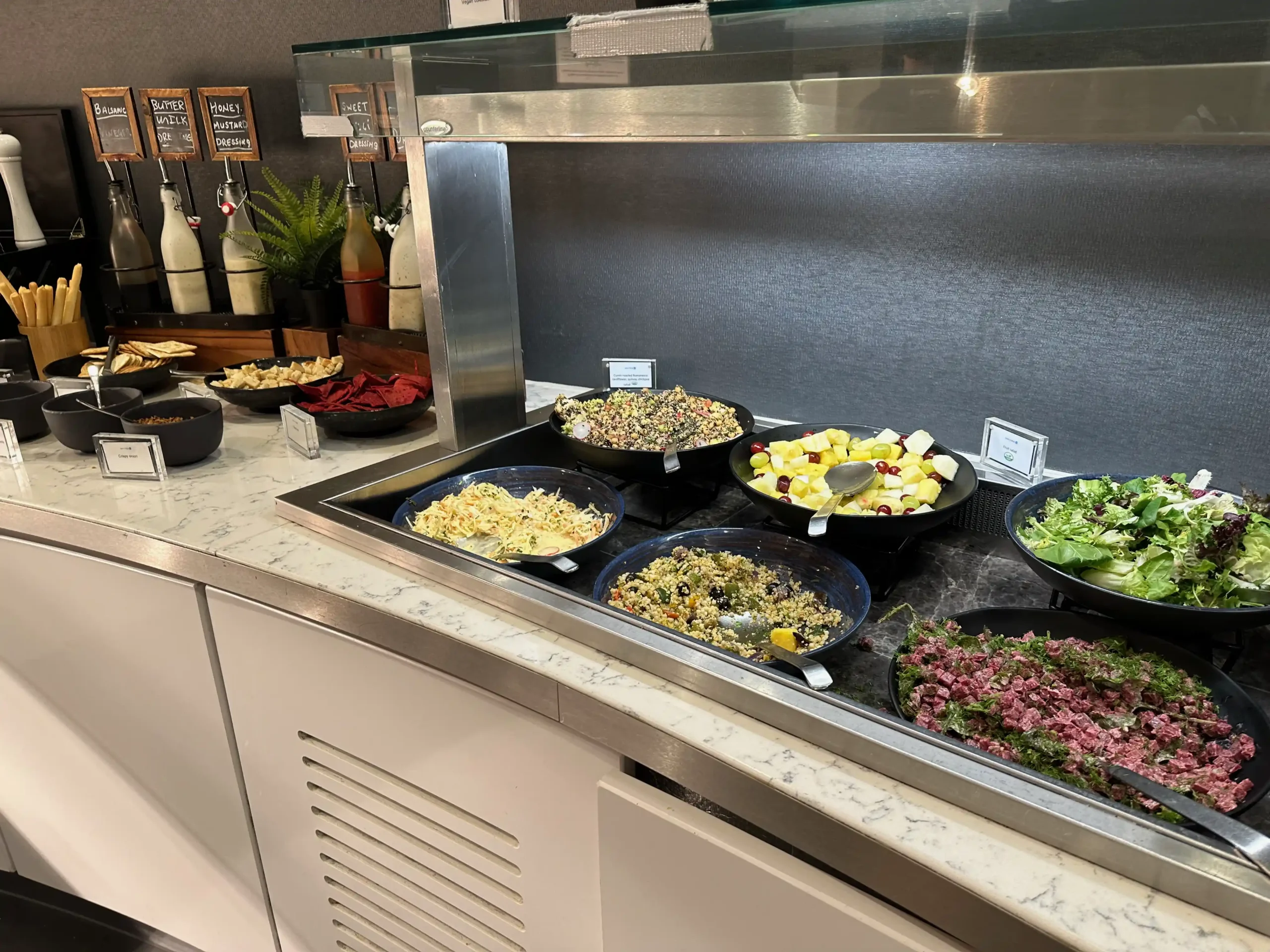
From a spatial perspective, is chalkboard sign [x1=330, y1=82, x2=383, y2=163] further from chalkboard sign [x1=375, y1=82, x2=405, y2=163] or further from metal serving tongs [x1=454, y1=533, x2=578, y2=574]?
metal serving tongs [x1=454, y1=533, x2=578, y2=574]

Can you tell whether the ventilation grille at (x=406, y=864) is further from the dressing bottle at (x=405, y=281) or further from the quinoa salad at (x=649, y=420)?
the dressing bottle at (x=405, y=281)

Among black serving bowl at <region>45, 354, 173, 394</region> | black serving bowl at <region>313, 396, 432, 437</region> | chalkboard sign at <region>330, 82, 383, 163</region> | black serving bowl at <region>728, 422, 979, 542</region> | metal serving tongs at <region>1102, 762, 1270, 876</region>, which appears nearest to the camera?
metal serving tongs at <region>1102, 762, 1270, 876</region>

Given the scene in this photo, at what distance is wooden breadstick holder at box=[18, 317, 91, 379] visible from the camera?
6.72 feet

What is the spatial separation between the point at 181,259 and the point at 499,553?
1.45 meters

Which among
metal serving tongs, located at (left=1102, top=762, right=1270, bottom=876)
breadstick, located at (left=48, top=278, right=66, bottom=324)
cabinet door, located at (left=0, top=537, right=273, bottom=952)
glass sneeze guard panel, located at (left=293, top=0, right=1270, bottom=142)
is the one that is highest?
glass sneeze guard panel, located at (left=293, top=0, right=1270, bottom=142)

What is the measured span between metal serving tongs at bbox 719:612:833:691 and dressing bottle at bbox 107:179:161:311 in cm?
191

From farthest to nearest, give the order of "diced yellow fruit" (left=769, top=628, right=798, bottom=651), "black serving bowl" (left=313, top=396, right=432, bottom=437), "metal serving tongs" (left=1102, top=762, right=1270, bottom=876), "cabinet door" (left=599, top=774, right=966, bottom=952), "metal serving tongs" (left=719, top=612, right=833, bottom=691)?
1. "black serving bowl" (left=313, top=396, right=432, bottom=437)
2. "diced yellow fruit" (left=769, top=628, right=798, bottom=651)
3. "metal serving tongs" (left=719, top=612, right=833, bottom=691)
4. "cabinet door" (left=599, top=774, right=966, bottom=952)
5. "metal serving tongs" (left=1102, top=762, right=1270, bottom=876)

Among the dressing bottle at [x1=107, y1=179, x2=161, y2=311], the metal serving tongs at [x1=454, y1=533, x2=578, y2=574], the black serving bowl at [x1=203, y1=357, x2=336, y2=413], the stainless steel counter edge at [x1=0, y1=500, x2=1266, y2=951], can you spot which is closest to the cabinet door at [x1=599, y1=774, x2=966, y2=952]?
the stainless steel counter edge at [x1=0, y1=500, x2=1266, y2=951]

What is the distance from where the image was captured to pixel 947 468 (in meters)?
1.29

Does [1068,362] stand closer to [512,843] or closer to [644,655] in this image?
[644,655]

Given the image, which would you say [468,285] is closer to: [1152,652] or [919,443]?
[919,443]

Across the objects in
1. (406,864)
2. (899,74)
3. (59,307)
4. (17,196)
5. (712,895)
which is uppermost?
(899,74)

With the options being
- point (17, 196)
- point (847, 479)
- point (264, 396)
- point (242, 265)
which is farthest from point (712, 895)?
point (17, 196)

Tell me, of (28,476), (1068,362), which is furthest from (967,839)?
(28,476)
